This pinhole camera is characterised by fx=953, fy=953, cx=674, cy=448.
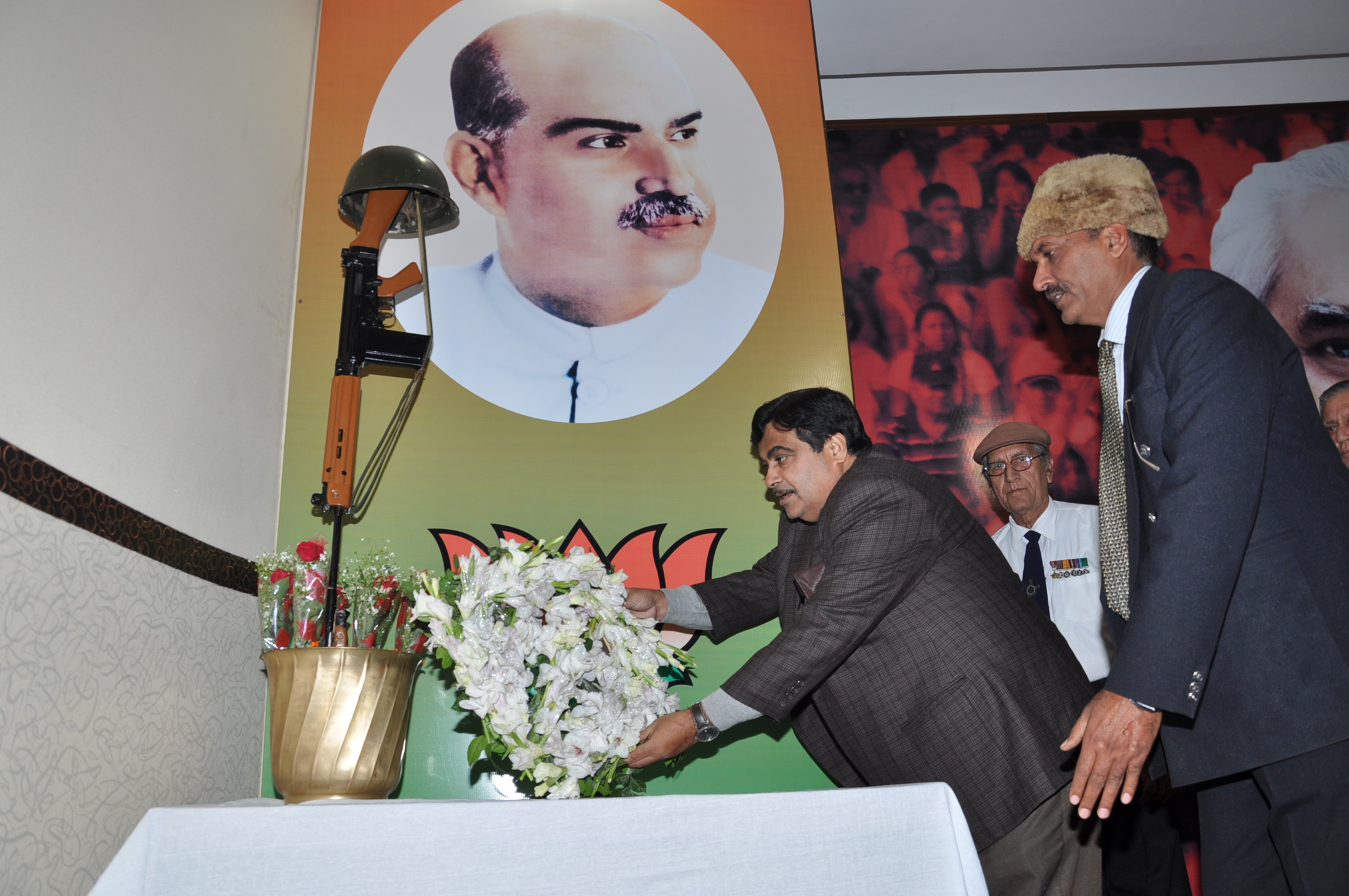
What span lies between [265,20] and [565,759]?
87.7 inches

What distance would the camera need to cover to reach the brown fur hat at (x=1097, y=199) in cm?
176

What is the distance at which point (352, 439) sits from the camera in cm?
238

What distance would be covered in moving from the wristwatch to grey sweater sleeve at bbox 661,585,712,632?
57 cm

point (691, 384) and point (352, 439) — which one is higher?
point (691, 384)

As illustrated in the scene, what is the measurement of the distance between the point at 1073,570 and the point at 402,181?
7.44 feet

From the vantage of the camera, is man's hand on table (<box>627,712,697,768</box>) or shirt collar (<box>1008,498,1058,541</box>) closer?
man's hand on table (<box>627,712,697,768</box>)

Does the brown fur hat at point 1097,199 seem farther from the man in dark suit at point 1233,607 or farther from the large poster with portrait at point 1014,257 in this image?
the large poster with portrait at point 1014,257

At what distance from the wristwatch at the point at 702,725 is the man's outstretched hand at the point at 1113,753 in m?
0.63

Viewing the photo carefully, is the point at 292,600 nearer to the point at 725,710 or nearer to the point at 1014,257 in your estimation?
the point at 725,710

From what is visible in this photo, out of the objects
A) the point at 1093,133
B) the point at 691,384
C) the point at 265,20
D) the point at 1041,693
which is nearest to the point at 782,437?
the point at 691,384

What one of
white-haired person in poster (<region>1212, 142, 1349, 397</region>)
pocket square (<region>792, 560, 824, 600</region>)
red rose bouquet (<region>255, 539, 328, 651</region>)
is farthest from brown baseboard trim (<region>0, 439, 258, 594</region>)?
white-haired person in poster (<region>1212, 142, 1349, 397</region>)

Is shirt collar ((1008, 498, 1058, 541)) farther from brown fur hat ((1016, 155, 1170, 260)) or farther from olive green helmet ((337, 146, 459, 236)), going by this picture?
olive green helmet ((337, 146, 459, 236))

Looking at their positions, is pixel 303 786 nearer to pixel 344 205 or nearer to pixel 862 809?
pixel 862 809

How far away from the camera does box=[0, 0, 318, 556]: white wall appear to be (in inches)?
61.6
